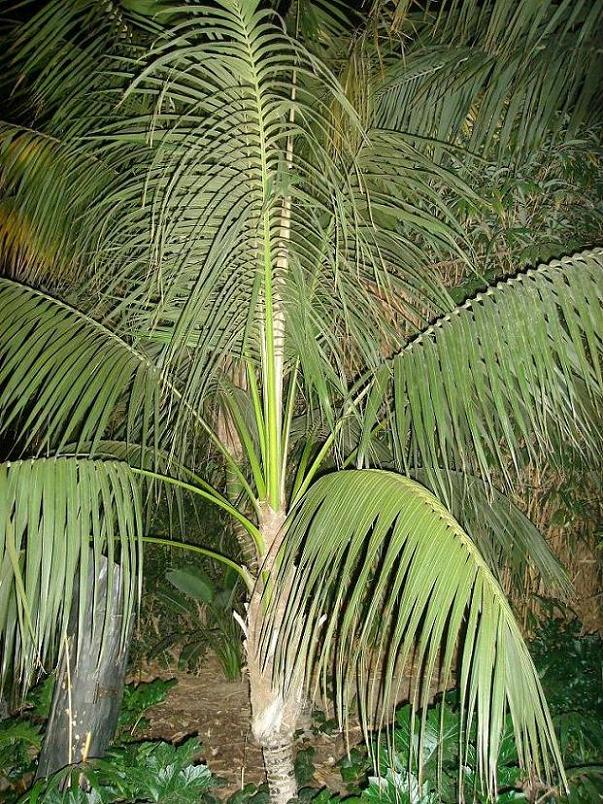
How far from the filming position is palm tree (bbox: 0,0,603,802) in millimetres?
1173

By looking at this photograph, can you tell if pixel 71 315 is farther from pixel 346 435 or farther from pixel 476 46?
pixel 476 46

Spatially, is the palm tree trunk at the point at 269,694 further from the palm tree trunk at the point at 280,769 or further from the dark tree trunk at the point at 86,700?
the dark tree trunk at the point at 86,700

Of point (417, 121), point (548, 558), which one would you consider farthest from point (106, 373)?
point (548, 558)

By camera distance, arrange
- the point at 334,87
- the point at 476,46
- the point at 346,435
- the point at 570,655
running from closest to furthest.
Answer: the point at 334,87
the point at 476,46
the point at 346,435
the point at 570,655

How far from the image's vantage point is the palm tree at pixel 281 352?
3.85 ft

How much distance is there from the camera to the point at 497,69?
6.02 ft

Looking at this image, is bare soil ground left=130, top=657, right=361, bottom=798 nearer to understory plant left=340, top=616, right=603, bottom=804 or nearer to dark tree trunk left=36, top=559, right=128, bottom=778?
understory plant left=340, top=616, right=603, bottom=804

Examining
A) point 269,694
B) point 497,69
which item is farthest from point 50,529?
point 497,69

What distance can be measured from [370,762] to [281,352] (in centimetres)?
150

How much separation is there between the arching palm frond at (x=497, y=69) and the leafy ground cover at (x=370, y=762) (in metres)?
1.65

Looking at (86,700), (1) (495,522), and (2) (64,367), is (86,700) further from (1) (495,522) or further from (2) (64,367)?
(1) (495,522)

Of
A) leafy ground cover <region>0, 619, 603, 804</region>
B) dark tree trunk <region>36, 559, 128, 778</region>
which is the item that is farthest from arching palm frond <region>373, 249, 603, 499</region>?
dark tree trunk <region>36, 559, 128, 778</region>

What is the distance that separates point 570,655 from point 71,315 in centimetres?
214

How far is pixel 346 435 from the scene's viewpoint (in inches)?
90.7
